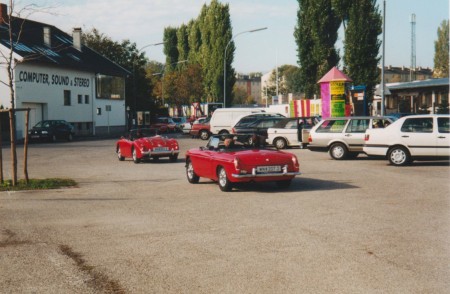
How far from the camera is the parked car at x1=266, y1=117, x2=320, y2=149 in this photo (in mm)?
28250

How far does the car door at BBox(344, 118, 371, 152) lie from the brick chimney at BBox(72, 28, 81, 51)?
44.2 metres

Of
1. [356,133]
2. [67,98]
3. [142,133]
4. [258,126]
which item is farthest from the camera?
[67,98]

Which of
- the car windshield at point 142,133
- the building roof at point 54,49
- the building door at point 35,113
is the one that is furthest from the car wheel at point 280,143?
the building door at point 35,113

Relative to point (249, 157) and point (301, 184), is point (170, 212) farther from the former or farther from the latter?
point (301, 184)

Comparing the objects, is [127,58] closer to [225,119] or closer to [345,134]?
[225,119]

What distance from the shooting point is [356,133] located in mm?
21625

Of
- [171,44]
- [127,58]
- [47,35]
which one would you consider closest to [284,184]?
[47,35]

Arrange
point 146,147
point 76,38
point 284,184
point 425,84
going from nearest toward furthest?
point 284,184 → point 146,147 → point 425,84 → point 76,38

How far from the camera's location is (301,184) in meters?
14.4

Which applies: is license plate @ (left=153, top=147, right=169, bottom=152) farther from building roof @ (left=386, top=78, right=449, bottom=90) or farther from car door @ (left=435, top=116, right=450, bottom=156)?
building roof @ (left=386, top=78, right=449, bottom=90)

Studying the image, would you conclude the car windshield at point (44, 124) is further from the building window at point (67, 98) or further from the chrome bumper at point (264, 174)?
the chrome bumper at point (264, 174)

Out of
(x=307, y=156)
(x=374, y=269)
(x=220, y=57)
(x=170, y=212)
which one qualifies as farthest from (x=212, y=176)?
(x=220, y=57)

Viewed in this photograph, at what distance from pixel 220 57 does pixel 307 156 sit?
52.4 metres

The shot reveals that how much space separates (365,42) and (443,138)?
31467 millimetres
